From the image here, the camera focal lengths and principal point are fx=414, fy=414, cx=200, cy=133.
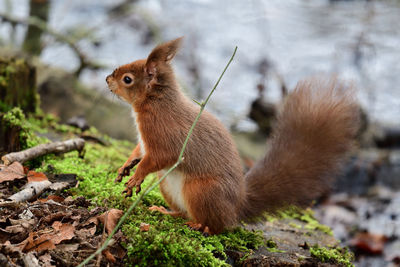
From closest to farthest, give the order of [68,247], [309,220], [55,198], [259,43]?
[68,247], [55,198], [309,220], [259,43]

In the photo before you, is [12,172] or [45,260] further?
[12,172]

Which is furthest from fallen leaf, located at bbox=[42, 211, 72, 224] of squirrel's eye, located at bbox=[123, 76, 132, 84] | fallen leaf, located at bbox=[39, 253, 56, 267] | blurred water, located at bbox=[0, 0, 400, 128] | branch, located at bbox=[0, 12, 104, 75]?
blurred water, located at bbox=[0, 0, 400, 128]

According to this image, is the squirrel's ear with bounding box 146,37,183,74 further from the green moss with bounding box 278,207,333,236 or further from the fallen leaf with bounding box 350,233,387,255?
the fallen leaf with bounding box 350,233,387,255

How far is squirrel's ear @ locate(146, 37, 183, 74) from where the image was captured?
244 cm

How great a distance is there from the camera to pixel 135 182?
2.38 meters

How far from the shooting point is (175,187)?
2.56 metres

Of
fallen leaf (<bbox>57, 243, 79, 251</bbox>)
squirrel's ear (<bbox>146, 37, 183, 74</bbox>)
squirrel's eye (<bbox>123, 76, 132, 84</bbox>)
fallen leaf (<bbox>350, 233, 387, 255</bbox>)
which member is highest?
squirrel's ear (<bbox>146, 37, 183, 74</bbox>)

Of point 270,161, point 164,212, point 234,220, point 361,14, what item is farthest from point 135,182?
point 361,14

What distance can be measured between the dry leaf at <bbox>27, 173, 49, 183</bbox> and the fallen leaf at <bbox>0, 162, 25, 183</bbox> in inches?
2.1

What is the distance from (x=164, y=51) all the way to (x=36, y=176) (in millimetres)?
1140

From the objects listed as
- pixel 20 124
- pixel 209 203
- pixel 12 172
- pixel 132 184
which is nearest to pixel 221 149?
pixel 209 203

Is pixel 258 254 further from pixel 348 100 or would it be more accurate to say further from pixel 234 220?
pixel 348 100

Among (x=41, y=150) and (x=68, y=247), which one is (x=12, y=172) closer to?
(x=41, y=150)

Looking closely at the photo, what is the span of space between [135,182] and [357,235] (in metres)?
3.29
